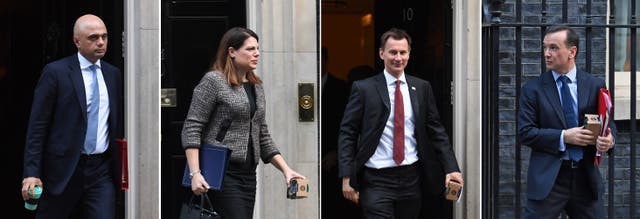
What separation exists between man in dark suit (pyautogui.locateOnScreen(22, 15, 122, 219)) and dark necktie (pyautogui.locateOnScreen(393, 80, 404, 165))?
1.70 metres

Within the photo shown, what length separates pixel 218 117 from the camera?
6977 millimetres

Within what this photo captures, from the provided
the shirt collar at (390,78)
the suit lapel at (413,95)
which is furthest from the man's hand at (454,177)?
the shirt collar at (390,78)

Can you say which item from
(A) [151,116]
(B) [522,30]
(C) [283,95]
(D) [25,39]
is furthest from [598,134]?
(D) [25,39]

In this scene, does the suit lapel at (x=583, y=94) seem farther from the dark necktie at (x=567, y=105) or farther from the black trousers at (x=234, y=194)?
the black trousers at (x=234, y=194)

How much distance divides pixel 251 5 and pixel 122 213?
6.03ft

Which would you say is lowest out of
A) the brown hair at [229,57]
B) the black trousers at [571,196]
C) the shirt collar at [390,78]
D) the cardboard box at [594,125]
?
the black trousers at [571,196]

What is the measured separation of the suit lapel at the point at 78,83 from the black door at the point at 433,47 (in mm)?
3319

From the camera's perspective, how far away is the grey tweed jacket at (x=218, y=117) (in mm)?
6926

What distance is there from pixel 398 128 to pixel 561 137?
1.06 metres

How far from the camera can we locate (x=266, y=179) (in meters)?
9.36

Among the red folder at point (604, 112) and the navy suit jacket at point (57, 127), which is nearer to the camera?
the navy suit jacket at point (57, 127)

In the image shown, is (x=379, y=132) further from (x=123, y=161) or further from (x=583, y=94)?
(x=123, y=161)

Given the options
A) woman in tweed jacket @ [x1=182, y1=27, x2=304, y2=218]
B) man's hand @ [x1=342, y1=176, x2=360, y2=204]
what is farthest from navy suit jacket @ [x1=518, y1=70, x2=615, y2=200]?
woman in tweed jacket @ [x1=182, y1=27, x2=304, y2=218]

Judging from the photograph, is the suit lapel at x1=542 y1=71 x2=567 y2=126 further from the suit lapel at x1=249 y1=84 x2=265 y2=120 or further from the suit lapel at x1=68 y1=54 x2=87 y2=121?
the suit lapel at x1=68 y1=54 x2=87 y2=121
